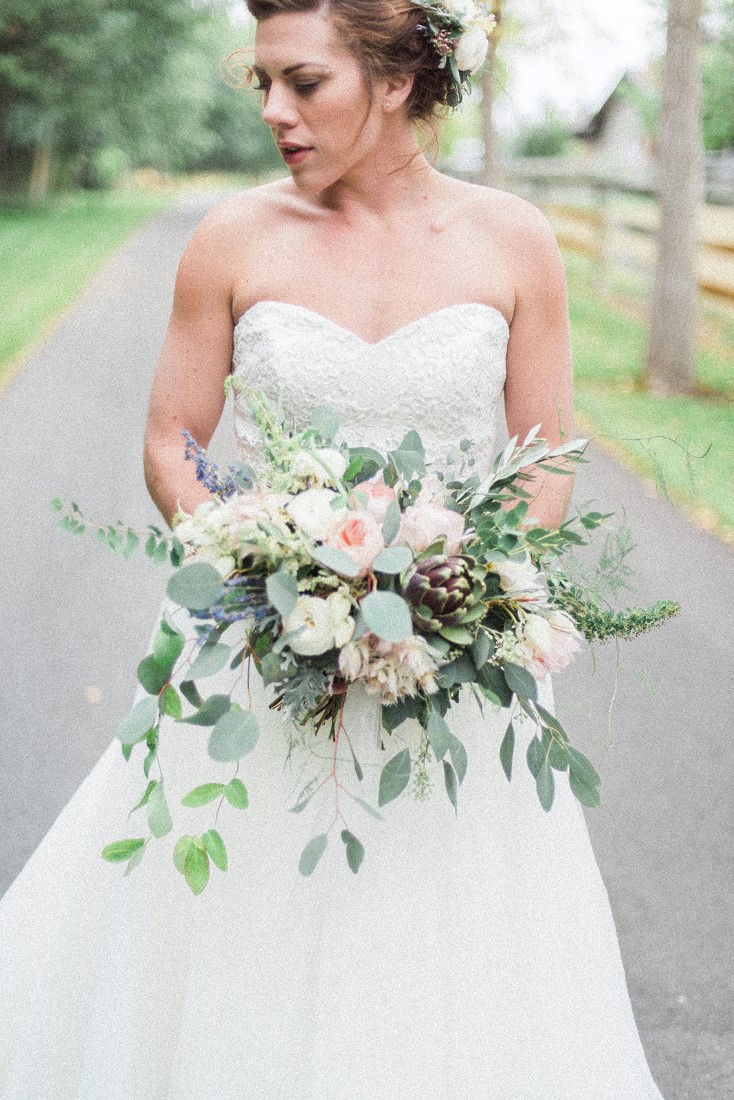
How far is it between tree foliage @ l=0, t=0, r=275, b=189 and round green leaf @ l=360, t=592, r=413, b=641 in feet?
77.3

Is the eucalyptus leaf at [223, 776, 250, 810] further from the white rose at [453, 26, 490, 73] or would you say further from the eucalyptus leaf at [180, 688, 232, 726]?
the white rose at [453, 26, 490, 73]

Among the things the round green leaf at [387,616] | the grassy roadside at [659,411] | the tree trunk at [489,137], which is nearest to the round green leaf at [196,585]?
the round green leaf at [387,616]

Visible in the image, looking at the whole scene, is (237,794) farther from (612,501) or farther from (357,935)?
(612,501)

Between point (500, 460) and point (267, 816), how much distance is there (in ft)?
2.71

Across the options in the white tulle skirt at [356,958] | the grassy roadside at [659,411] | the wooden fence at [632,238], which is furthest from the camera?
the wooden fence at [632,238]

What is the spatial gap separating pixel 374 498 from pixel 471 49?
43.5 inches

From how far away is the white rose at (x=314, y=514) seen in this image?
1707mm

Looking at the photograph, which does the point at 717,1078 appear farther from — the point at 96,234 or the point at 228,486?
the point at 96,234

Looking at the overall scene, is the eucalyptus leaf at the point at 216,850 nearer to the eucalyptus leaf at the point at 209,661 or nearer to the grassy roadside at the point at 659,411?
the eucalyptus leaf at the point at 209,661

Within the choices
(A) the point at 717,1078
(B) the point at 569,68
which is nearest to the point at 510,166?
(B) the point at 569,68

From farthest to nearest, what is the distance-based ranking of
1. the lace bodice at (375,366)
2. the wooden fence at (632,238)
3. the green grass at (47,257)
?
the wooden fence at (632,238)
the green grass at (47,257)
the lace bodice at (375,366)

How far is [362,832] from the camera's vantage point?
2.15m

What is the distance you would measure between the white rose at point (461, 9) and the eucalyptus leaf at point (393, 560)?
4.19ft

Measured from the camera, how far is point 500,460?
6.54ft
